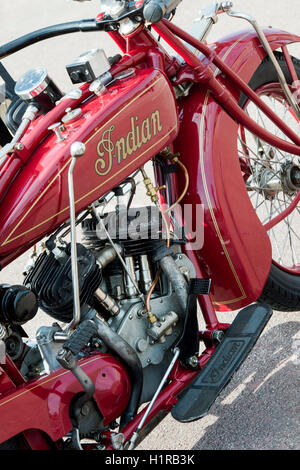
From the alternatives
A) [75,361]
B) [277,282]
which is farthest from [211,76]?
[75,361]

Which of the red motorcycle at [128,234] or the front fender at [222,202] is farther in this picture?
the front fender at [222,202]

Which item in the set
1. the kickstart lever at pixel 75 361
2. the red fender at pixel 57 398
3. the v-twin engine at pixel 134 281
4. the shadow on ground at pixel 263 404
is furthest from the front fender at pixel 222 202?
the kickstart lever at pixel 75 361

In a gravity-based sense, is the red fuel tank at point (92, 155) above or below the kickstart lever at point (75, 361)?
above

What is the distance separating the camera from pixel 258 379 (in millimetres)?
2826

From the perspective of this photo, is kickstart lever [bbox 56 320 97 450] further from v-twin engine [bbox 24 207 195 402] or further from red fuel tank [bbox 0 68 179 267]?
red fuel tank [bbox 0 68 179 267]

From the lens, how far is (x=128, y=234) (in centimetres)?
221

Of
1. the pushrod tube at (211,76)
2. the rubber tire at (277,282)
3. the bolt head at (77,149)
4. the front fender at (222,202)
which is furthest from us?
the rubber tire at (277,282)

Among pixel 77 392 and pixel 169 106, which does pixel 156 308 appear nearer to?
pixel 77 392

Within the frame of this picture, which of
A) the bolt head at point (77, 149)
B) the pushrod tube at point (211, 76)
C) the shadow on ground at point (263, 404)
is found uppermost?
the bolt head at point (77, 149)

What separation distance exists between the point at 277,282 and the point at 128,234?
0.87 meters

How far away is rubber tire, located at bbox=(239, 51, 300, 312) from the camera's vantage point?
2.80 m

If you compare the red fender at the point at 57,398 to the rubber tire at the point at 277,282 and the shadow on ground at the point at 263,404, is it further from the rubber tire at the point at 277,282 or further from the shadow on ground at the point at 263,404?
the rubber tire at the point at 277,282

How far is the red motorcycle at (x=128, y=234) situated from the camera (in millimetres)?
1936
